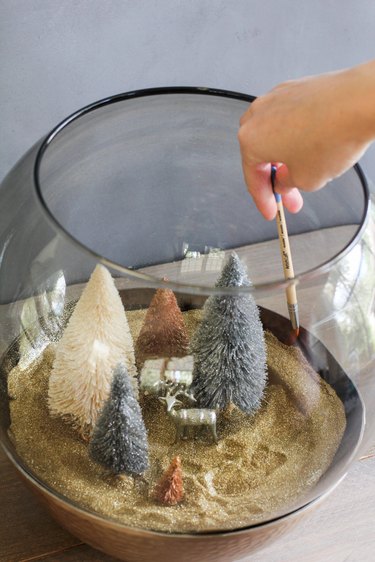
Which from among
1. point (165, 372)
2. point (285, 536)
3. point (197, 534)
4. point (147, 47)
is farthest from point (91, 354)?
point (147, 47)

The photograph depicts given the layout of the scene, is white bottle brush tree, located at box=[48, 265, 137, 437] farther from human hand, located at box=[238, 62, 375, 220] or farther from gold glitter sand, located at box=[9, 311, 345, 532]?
human hand, located at box=[238, 62, 375, 220]

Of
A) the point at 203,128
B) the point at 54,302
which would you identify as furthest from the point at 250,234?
the point at 54,302

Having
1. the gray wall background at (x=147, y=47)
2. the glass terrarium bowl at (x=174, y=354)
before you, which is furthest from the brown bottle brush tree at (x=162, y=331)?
the gray wall background at (x=147, y=47)

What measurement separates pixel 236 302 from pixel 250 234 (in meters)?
0.19

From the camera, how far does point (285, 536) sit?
76 cm

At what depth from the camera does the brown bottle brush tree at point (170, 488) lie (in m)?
0.62

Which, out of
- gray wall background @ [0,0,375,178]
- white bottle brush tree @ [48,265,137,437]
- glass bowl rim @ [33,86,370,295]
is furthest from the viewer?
gray wall background @ [0,0,375,178]

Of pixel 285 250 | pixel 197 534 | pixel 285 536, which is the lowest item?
pixel 285 536

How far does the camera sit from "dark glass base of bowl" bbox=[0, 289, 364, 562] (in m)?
0.61

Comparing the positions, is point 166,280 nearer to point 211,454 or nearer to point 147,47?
point 211,454

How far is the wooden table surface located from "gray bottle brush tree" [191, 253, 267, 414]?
134mm

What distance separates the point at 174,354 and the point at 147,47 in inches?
16.3

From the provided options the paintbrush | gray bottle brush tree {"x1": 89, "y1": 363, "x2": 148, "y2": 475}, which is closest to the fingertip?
the paintbrush

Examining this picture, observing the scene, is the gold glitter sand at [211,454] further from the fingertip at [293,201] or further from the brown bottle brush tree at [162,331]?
the fingertip at [293,201]
